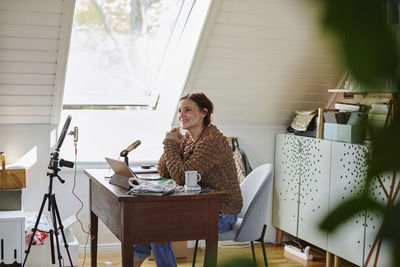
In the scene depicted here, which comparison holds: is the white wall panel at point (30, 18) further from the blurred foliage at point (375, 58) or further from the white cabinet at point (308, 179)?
the blurred foliage at point (375, 58)

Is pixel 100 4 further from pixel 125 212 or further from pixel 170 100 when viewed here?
pixel 125 212

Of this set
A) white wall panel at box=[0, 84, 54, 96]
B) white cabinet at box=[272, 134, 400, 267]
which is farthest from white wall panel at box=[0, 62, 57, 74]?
white cabinet at box=[272, 134, 400, 267]

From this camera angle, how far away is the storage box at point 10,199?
3.62 m

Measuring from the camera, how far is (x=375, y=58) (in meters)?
0.21

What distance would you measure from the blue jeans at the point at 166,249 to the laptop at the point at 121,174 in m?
0.36

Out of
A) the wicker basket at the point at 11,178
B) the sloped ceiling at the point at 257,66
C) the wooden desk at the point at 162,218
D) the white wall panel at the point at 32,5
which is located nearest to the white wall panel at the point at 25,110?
the wicker basket at the point at 11,178

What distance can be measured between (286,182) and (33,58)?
6.73 feet

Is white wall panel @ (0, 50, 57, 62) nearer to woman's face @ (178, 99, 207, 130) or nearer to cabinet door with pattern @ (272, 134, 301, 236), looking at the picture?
woman's face @ (178, 99, 207, 130)

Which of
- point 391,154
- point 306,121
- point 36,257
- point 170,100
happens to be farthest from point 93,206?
point 391,154

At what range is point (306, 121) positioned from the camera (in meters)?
4.22

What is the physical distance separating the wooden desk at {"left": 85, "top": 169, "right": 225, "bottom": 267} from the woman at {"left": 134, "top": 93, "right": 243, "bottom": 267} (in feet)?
1.01

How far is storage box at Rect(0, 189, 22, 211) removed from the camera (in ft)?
11.9

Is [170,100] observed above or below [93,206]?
above

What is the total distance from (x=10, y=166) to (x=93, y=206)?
0.72 meters
